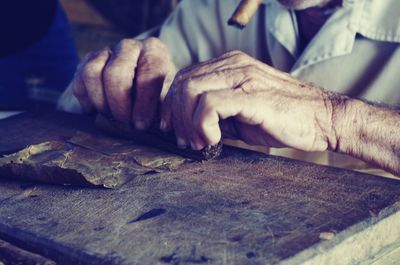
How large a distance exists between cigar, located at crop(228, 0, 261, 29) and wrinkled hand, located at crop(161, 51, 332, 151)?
145mm

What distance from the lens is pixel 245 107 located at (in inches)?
48.6

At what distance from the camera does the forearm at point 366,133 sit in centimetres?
133

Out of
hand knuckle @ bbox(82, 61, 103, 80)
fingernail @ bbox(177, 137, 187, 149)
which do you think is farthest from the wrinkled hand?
hand knuckle @ bbox(82, 61, 103, 80)

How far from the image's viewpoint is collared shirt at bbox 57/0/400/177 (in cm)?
162

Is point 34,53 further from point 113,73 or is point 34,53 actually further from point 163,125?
point 163,125

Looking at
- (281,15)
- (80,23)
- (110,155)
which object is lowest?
(80,23)

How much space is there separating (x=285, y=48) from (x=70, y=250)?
3.32ft

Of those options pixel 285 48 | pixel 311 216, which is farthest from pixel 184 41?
pixel 311 216

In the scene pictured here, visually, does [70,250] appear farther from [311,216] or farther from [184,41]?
[184,41]

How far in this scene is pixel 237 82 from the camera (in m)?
1.29

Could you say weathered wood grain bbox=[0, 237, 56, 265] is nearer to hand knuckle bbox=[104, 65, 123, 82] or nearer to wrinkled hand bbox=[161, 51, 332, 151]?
wrinkled hand bbox=[161, 51, 332, 151]

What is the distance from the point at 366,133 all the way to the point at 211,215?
41cm

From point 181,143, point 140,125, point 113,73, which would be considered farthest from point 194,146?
point 113,73

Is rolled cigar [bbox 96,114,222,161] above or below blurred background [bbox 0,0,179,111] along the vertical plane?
above
